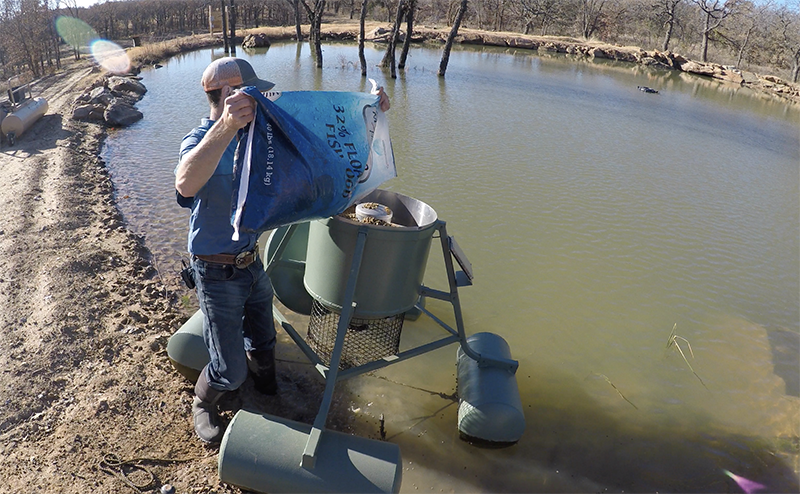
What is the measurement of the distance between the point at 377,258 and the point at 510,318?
10.2ft

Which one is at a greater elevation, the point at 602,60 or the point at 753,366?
the point at 602,60

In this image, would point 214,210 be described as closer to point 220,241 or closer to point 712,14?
point 220,241

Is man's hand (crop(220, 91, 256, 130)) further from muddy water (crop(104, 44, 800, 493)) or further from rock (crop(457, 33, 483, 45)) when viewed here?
rock (crop(457, 33, 483, 45))

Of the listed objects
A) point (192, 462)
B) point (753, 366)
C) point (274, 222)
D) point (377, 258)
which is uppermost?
point (274, 222)

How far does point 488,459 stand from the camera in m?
3.74

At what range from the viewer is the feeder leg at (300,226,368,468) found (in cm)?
275

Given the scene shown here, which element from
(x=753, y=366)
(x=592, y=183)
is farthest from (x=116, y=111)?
(x=753, y=366)

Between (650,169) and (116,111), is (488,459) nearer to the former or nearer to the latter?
(650,169)

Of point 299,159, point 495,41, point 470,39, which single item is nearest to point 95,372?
point 299,159

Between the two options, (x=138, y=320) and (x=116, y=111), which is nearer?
(x=138, y=320)

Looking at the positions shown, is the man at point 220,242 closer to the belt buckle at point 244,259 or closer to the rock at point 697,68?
the belt buckle at point 244,259

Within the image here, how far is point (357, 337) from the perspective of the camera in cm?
407

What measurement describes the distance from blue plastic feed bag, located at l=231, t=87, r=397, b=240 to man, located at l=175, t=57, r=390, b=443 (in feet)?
0.38

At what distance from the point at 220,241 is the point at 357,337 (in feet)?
5.49
